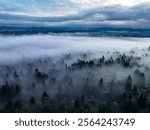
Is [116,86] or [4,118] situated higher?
[4,118]

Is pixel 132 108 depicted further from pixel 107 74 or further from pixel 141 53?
pixel 141 53

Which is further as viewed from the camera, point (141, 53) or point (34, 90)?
point (141, 53)

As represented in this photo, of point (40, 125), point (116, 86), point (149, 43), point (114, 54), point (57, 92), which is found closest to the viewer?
point (40, 125)

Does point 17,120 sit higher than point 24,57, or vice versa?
point 17,120

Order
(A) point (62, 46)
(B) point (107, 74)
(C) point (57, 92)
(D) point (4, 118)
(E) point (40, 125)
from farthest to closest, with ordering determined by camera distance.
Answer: (A) point (62, 46) < (B) point (107, 74) < (C) point (57, 92) < (D) point (4, 118) < (E) point (40, 125)

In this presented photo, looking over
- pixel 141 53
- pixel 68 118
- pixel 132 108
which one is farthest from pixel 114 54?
pixel 68 118

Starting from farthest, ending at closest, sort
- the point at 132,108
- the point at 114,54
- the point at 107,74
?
the point at 114,54
the point at 107,74
the point at 132,108

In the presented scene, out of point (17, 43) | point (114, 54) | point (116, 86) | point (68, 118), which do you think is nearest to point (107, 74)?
point (116, 86)

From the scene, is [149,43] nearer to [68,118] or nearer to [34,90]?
[34,90]

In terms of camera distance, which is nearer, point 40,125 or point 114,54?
point 40,125
